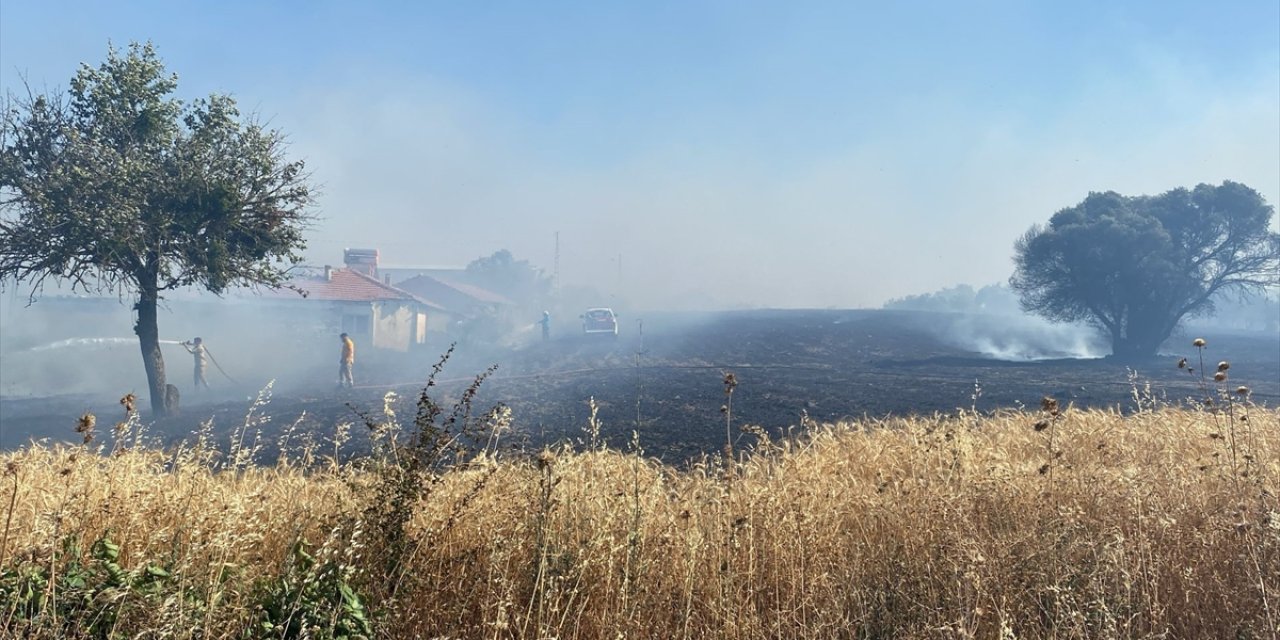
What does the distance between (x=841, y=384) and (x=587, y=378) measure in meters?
8.08

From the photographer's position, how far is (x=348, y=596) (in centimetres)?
304

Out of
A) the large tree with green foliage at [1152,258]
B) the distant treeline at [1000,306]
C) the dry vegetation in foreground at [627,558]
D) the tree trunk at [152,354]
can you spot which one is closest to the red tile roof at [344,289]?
the tree trunk at [152,354]

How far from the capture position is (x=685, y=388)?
20.8m

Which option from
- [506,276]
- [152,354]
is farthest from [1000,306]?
[152,354]

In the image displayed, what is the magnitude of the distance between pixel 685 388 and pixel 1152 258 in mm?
24032

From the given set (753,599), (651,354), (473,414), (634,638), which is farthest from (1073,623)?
(651,354)

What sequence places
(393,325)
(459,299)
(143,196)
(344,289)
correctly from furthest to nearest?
(459,299) → (393,325) → (344,289) → (143,196)

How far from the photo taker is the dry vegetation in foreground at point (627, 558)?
9.96 feet

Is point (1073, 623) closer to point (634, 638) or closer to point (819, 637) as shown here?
point (819, 637)

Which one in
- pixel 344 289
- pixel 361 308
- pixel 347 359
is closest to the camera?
pixel 347 359

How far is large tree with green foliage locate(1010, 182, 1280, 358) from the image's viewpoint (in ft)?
106

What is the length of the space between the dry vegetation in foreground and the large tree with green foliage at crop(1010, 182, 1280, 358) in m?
32.9

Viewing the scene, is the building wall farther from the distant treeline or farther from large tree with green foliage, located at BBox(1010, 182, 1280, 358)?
the distant treeline

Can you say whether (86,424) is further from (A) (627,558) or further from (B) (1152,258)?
(B) (1152,258)
